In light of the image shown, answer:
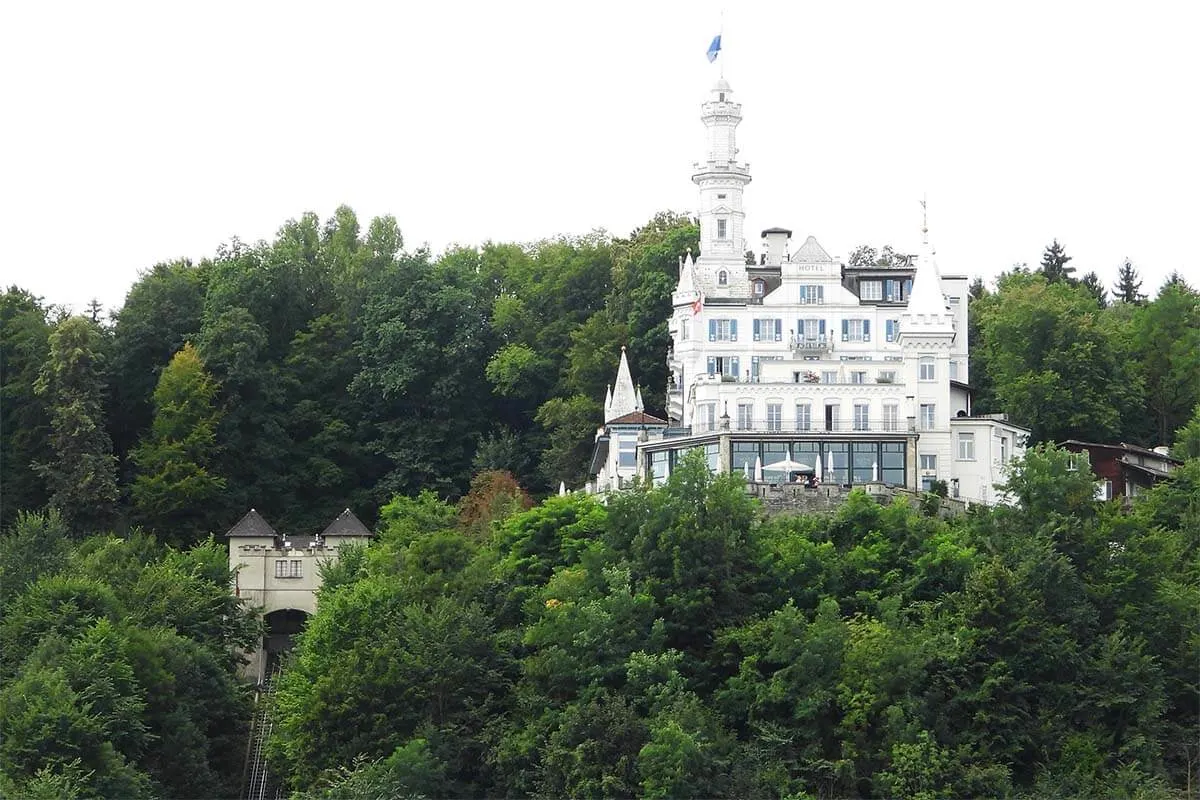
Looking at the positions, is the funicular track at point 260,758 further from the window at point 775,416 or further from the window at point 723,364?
the window at point 723,364

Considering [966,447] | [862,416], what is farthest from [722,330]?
[966,447]

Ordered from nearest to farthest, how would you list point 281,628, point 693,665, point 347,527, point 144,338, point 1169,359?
1. point 693,665
2. point 281,628
3. point 347,527
4. point 1169,359
5. point 144,338

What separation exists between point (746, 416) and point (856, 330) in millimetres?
7454

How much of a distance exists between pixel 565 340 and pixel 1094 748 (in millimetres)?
39800

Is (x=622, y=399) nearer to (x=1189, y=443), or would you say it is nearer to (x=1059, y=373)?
(x=1059, y=373)

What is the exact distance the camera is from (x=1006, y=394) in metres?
116

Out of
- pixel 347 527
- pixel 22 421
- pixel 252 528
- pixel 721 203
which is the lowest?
pixel 252 528

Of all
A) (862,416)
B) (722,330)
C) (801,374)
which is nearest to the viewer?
(862,416)

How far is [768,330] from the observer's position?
372ft

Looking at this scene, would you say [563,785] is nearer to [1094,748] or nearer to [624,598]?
A: [624,598]

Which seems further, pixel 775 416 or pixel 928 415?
pixel 775 416

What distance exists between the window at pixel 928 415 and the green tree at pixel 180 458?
2676 centimetres

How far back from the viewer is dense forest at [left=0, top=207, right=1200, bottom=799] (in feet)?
299

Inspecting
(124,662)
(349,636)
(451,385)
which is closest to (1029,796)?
(349,636)
